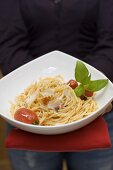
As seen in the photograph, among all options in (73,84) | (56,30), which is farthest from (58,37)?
(73,84)

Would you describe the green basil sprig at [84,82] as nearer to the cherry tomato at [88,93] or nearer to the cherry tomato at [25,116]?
the cherry tomato at [88,93]

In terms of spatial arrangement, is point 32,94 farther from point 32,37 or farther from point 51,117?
point 32,37

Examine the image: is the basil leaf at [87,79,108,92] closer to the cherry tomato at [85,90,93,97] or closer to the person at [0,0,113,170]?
the cherry tomato at [85,90,93,97]

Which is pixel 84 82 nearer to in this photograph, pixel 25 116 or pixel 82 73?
pixel 82 73

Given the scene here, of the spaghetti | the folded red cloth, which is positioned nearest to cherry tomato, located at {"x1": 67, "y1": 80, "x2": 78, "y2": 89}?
the spaghetti

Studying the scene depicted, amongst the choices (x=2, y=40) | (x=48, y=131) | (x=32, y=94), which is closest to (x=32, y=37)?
(x=2, y=40)

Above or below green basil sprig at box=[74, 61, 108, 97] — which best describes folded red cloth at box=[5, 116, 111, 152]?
below

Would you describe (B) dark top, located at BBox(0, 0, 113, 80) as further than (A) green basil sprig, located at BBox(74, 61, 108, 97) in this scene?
Yes
